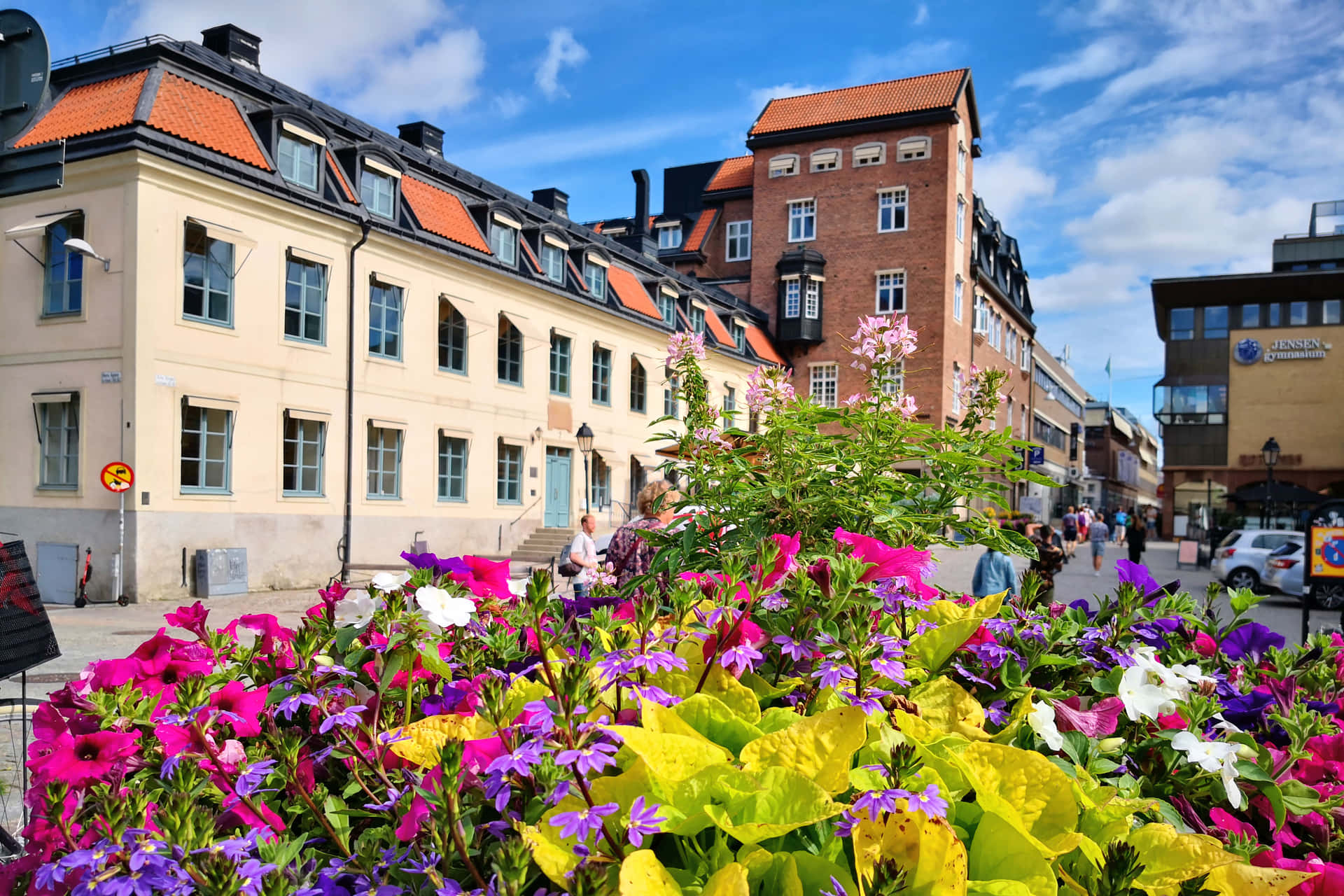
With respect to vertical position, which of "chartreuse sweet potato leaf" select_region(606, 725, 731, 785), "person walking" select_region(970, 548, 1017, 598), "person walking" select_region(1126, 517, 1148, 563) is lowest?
"person walking" select_region(1126, 517, 1148, 563)

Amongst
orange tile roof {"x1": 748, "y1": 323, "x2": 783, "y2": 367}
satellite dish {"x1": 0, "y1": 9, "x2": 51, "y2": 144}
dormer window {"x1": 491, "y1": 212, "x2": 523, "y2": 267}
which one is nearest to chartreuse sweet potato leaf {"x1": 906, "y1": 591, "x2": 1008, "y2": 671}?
satellite dish {"x1": 0, "y1": 9, "x2": 51, "y2": 144}

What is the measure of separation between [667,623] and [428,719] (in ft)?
1.32

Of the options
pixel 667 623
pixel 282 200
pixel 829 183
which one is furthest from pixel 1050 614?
pixel 829 183

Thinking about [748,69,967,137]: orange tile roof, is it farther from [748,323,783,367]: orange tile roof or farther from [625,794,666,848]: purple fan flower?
[625,794,666,848]: purple fan flower

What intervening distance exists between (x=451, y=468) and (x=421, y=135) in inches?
362

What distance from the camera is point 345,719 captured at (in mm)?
1179

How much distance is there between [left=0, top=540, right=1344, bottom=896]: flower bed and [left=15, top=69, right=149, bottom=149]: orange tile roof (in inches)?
661

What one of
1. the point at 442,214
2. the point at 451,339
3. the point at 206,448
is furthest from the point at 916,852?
the point at 442,214

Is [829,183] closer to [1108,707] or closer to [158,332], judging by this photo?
[158,332]

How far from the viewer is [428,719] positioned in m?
1.28

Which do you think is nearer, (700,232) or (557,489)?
(557,489)

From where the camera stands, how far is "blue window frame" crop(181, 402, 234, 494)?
621 inches

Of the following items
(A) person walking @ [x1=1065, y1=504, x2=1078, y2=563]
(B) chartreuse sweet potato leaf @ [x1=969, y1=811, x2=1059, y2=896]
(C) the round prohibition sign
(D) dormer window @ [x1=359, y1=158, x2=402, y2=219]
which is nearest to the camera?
(B) chartreuse sweet potato leaf @ [x1=969, y1=811, x2=1059, y2=896]

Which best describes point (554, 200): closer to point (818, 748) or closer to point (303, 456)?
point (303, 456)
